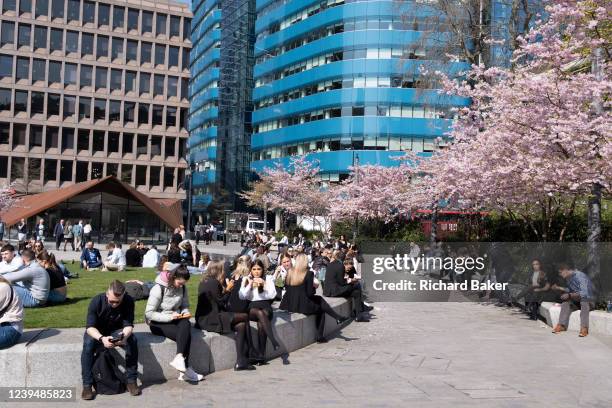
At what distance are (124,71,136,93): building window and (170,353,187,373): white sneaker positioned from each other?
6465 centimetres

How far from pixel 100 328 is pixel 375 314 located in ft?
31.9

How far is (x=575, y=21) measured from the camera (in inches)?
606

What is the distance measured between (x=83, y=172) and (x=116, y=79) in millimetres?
10231

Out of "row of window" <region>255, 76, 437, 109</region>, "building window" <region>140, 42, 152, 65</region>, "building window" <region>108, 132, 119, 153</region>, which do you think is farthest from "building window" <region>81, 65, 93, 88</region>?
"row of window" <region>255, 76, 437, 109</region>

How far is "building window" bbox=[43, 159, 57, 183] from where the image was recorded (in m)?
67.3

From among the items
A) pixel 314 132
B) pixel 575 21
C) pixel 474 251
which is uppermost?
Result: pixel 314 132

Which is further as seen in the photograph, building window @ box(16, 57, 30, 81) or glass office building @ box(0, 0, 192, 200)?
building window @ box(16, 57, 30, 81)

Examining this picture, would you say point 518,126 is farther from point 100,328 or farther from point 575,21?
point 100,328

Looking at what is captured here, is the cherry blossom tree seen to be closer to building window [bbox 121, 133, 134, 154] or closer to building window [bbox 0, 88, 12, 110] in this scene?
building window [bbox 121, 133, 134, 154]

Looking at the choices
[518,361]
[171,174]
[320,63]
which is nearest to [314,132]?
[320,63]

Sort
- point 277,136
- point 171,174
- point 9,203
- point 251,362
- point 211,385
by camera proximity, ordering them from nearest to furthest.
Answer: point 211,385 < point 251,362 < point 9,203 < point 171,174 < point 277,136

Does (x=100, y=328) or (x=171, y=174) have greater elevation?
(x=171, y=174)

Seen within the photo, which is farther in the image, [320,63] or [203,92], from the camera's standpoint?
[203,92]

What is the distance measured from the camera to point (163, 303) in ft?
30.1
